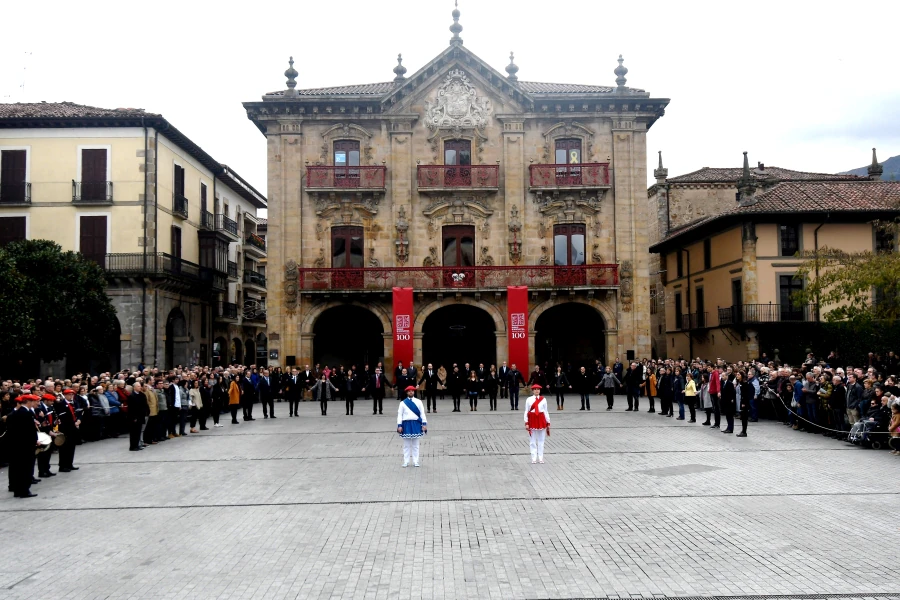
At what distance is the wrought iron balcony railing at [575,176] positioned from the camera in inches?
1410

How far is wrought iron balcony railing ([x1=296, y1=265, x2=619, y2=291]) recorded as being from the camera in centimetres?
3519

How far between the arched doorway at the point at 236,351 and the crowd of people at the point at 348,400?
804 inches

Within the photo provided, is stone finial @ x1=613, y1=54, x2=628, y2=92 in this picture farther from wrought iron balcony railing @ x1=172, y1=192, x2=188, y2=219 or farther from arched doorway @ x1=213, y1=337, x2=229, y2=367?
arched doorway @ x1=213, y1=337, x2=229, y2=367

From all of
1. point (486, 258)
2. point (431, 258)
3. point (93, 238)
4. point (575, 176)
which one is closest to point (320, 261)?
point (431, 258)

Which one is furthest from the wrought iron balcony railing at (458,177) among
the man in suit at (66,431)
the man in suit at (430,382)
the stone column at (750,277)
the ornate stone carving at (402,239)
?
the man in suit at (66,431)

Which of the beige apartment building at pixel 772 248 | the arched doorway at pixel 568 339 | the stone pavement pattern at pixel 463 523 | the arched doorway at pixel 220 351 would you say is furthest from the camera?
the arched doorway at pixel 220 351

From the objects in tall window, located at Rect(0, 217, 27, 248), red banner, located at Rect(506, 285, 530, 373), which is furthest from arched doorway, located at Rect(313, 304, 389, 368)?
tall window, located at Rect(0, 217, 27, 248)

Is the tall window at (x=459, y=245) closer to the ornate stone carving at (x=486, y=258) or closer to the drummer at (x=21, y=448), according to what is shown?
the ornate stone carving at (x=486, y=258)

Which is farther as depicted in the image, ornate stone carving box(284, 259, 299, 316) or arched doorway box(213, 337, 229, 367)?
arched doorway box(213, 337, 229, 367)

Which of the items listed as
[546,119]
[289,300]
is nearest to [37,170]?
[289,300]

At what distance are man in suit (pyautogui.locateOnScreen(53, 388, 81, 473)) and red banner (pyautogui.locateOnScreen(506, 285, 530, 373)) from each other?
19560mm

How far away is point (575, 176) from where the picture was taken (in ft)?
118

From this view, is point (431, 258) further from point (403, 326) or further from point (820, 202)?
point (820, 202)

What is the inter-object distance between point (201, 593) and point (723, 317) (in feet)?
119
